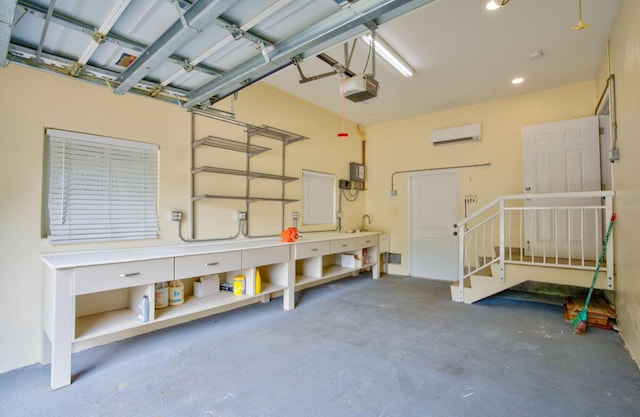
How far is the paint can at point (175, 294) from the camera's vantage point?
2799mm

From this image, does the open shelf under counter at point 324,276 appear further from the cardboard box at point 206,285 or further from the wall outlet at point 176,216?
the wall outlet at point 176,216

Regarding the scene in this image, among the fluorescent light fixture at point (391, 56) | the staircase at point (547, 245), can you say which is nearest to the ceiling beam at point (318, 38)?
the fluorescent light fixture at point (391, 56)

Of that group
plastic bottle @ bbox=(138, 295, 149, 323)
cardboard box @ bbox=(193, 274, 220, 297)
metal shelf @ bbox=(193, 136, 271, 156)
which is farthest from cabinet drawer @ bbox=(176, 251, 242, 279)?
metal shelf @ bbox=(193, 136, 271, 156)

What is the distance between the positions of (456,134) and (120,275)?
5086mm

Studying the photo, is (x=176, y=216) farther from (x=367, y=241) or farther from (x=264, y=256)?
Result: (x=367, y=241)

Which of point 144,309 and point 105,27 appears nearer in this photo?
point 105,27

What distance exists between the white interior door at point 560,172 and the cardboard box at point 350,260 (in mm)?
2389

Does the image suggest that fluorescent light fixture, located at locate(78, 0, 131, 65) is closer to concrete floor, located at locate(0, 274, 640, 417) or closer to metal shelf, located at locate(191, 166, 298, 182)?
metal shelf, located at locate(191, 166, 298, 182)

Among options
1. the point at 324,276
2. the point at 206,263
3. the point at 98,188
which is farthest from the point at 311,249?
the point at 98,188

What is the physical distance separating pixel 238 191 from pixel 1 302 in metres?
2.25

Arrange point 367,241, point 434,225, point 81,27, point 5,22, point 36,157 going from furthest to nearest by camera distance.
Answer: point 434,225 < point 367,241 < point 36,157 < point 81,27 < point 5,22

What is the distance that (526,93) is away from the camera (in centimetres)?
450

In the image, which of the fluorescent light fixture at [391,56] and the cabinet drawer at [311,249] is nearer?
the fluorescent light fixture at [391,56]

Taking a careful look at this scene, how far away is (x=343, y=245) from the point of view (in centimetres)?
444
